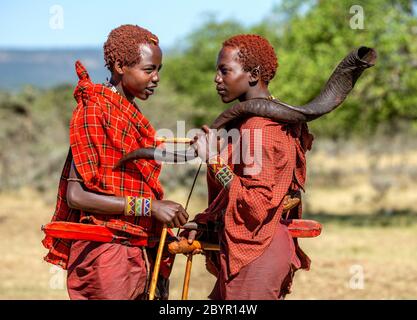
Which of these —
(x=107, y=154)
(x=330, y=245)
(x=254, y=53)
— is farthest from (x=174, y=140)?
(x=330, y=245)

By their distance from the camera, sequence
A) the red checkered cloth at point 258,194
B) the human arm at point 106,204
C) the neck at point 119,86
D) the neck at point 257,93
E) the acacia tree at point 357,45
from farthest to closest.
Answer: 1. the acacia tree at point 357,45
2. the neck at point 119,86
3. the neck at point 257,93
4. the human arm at point 106,204
5. the red checkered cloth at point 258,194

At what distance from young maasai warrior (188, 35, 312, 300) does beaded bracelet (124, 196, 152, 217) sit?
11.2 inches

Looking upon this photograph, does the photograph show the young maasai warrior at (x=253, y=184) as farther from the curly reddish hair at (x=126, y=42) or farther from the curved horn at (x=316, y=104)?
the curly reddish hair at (x=126, y=42)

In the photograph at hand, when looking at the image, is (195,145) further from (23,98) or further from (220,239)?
(23,98)

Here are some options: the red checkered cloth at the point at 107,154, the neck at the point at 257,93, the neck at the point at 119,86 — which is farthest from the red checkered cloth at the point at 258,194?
the neck at the point at 119,86

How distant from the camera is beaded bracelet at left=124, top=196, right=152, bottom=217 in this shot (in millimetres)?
3699

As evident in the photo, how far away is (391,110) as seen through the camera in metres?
16.0

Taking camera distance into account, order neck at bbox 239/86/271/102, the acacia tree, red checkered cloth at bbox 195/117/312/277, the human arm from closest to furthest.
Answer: red checkered cloth at bbox 195/117/312/277 < the human arm < neck at bbox 239/86/271/102 < the acacia tree

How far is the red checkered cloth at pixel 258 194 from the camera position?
3.57 m

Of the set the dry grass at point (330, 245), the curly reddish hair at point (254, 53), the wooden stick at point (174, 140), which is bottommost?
the dry grass at point (330, 245)

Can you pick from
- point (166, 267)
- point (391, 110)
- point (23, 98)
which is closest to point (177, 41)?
point (23, 98)

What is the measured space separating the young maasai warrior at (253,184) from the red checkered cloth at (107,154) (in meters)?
0.30

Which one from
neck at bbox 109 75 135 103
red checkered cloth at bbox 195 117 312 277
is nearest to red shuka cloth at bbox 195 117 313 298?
red checkered cloth at bbox 195 117 312 277

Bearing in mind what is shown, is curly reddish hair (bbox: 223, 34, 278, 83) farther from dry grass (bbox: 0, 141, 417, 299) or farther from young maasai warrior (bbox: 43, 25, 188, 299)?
dry grass (bbox: 0, 141, 417, 299)
